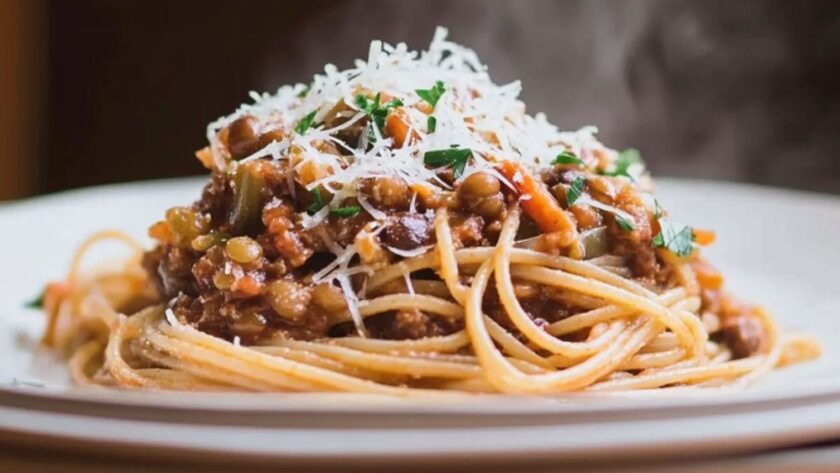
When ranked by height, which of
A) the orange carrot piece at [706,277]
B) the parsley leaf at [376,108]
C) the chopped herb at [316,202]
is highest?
the parsley leaf at [376,108]

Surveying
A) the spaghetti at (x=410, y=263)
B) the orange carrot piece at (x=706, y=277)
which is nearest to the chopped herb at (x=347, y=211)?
the spaghetti at (x=410, y=263)

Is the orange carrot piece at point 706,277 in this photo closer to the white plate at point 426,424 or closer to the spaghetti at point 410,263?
the spaghetti at point 410,263

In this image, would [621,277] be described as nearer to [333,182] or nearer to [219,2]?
[333,182]

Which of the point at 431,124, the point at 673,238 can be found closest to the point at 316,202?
the point at 431,124

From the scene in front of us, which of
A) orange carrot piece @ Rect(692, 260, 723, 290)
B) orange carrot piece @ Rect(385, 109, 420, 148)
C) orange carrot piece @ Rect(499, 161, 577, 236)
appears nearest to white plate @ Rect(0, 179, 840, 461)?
orange carrot piece @ Rect(499, 161, 577, 236)

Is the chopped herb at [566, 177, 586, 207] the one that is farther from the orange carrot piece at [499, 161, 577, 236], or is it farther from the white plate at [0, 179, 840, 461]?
the white plate at [0, 179, 840, 461]

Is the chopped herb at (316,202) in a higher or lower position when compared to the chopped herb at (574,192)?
lower

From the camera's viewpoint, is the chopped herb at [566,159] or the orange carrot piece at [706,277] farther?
the orange carrot piece at [706,277]

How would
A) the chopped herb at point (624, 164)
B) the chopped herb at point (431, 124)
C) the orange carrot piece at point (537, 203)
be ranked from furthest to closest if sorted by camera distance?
the chopped herb at point (624, 164) < the chopped herb at point (431, 124) < the orange carrot piece at point (537, 203)

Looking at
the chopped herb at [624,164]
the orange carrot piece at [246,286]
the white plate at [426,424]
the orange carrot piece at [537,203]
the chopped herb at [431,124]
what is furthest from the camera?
the chopped herb at [624,164]
